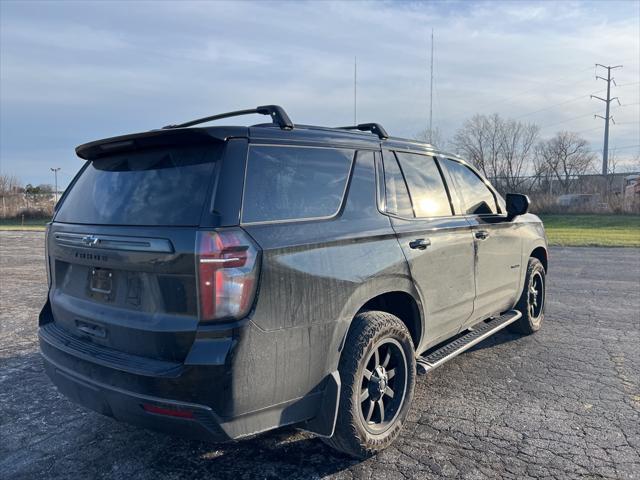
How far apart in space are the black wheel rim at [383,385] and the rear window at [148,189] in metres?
1.36

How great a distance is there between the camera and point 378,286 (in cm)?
304

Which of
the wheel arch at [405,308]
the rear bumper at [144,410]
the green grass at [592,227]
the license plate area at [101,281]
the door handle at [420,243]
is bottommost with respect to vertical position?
the green grass at [592,227]

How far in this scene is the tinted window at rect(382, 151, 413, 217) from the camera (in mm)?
3408

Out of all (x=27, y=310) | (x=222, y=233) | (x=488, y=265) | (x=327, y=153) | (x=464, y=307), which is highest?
(x=327, y=153)

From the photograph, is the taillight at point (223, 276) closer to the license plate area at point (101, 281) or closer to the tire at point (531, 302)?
the license plate area at point (101, 281)

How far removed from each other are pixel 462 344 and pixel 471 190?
4.67 ft

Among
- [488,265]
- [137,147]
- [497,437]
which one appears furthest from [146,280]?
[488,265]

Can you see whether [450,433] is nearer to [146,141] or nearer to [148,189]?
[148,189]

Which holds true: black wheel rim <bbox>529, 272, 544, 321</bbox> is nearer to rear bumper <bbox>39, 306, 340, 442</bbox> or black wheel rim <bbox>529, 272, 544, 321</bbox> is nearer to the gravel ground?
the gravel ground

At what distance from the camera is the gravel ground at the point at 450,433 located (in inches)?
114

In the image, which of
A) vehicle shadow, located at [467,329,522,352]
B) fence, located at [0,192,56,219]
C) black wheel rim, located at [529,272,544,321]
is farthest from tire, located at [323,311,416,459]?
fence, located at [0,192,56,219]

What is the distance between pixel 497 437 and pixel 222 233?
2.27 m

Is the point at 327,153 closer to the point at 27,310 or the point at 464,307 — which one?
the point at 464,307

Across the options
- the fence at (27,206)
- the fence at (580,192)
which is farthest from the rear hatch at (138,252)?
the fence at (27,206)
